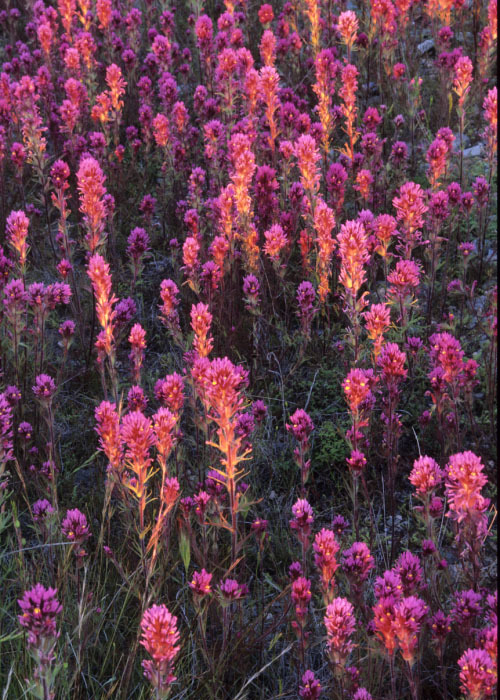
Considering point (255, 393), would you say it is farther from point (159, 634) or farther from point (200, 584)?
point (159, 634)

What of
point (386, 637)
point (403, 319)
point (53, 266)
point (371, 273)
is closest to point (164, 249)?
point (53, 266)

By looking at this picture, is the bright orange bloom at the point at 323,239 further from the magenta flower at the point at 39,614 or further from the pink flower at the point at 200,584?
the magenta flower at the point at 39,614

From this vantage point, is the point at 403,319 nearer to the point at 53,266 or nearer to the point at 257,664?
the point at 257,664

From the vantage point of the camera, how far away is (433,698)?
101 inches

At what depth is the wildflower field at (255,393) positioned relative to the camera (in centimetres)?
232

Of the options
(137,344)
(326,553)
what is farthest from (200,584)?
(137,344)

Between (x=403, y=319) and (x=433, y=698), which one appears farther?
(x=403, y=319)

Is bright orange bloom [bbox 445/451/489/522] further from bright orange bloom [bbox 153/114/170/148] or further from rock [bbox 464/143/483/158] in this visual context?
rock [bbox 464/143/483/158]

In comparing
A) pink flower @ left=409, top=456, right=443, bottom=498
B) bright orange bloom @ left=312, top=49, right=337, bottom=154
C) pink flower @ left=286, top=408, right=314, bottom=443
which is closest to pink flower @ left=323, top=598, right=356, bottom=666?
pink flower @ left=409, top=456, right=443, bottom=498

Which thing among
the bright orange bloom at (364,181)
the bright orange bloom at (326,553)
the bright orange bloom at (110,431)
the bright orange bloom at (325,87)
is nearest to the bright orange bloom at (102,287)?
the bright orange bloom at (110,431)

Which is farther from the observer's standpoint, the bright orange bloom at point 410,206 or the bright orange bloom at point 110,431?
the bright orange bloom at point 410,206

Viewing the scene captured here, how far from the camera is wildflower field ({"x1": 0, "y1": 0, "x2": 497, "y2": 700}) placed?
232cm

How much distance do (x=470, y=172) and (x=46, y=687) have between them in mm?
4636

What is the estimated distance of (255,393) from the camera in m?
4.02
